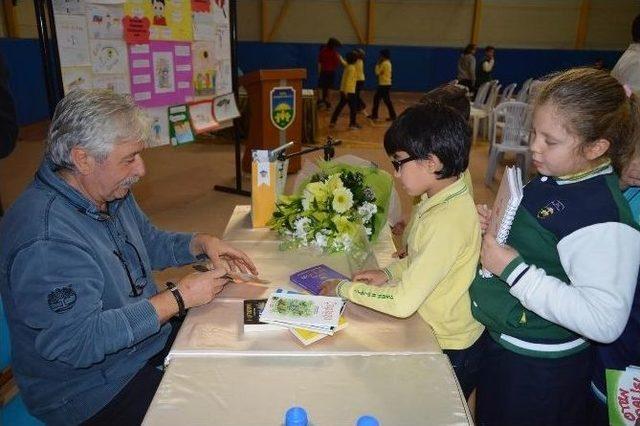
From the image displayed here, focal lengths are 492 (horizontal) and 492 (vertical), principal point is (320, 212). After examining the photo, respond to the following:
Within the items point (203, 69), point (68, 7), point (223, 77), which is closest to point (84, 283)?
point (68, 7)

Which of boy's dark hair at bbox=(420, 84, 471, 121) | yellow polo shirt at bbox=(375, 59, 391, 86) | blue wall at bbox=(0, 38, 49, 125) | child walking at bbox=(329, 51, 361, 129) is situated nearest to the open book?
boy's dark hair at bbox=(420, 84, 471, 121)

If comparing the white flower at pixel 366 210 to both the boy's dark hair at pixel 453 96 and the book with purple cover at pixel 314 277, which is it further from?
the boy's dark hair at pixel 453 96

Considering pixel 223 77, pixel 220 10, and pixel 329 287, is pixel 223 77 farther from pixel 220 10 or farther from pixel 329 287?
pixel 329 287

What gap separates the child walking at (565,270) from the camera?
121 cm

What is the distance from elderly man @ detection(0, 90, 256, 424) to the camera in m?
1.31

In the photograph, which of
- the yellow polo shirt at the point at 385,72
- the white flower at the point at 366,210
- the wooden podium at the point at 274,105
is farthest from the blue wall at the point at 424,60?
the white flower at the point at 366,210

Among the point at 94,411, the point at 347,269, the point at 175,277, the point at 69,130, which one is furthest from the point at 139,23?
the point at 94,411

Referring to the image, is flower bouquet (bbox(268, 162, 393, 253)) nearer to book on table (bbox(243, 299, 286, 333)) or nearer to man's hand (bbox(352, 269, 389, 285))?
man's hand (bbox(352, 269, 389, 285))

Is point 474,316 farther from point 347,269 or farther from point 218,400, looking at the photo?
point 218,400

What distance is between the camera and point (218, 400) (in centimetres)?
116

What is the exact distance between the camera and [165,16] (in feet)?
12.8

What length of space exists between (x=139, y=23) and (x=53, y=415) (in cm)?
301

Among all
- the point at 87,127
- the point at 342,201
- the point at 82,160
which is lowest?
the point at 342,201

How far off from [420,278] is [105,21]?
9.96 ft
